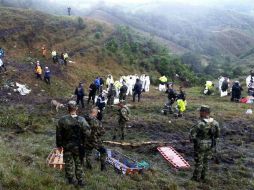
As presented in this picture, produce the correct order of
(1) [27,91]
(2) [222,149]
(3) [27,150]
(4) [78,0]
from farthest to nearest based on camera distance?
(4) [78,0] < (1) [27,91] < (2) [222,149] < (3) [27,150]

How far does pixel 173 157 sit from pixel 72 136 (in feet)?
23.1

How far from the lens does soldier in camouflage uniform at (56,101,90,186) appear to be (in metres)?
9.99

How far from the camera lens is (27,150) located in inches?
583

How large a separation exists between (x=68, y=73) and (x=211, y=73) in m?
34.5

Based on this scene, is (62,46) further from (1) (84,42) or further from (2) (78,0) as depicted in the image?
(2) (78,0)

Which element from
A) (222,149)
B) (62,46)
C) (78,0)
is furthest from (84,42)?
(78,0)

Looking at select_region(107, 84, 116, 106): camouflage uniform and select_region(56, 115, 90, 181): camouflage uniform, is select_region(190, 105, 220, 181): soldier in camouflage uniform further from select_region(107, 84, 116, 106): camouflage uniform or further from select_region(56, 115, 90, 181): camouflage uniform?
select_region(107, 84, 116, 106): camouflage uniform

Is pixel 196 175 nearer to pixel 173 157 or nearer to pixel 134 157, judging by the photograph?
pixel 173 157

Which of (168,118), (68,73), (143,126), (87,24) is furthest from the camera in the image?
(87,24)

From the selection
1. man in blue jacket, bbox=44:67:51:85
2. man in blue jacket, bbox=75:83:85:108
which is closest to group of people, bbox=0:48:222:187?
man in blue jacket, bbox=75:83:85:108

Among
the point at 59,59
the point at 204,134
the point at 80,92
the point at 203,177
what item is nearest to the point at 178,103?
the point at 80,92

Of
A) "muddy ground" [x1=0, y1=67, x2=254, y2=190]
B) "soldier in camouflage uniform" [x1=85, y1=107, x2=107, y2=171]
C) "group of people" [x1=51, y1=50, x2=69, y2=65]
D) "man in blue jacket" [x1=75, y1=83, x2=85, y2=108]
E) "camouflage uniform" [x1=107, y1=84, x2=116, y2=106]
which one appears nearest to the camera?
"soldier in camouflage uniform" [x1=85, y1=107, x2=107, y2=171]

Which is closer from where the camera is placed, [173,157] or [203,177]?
[203,177]

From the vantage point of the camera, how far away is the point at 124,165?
13430 millimetres
